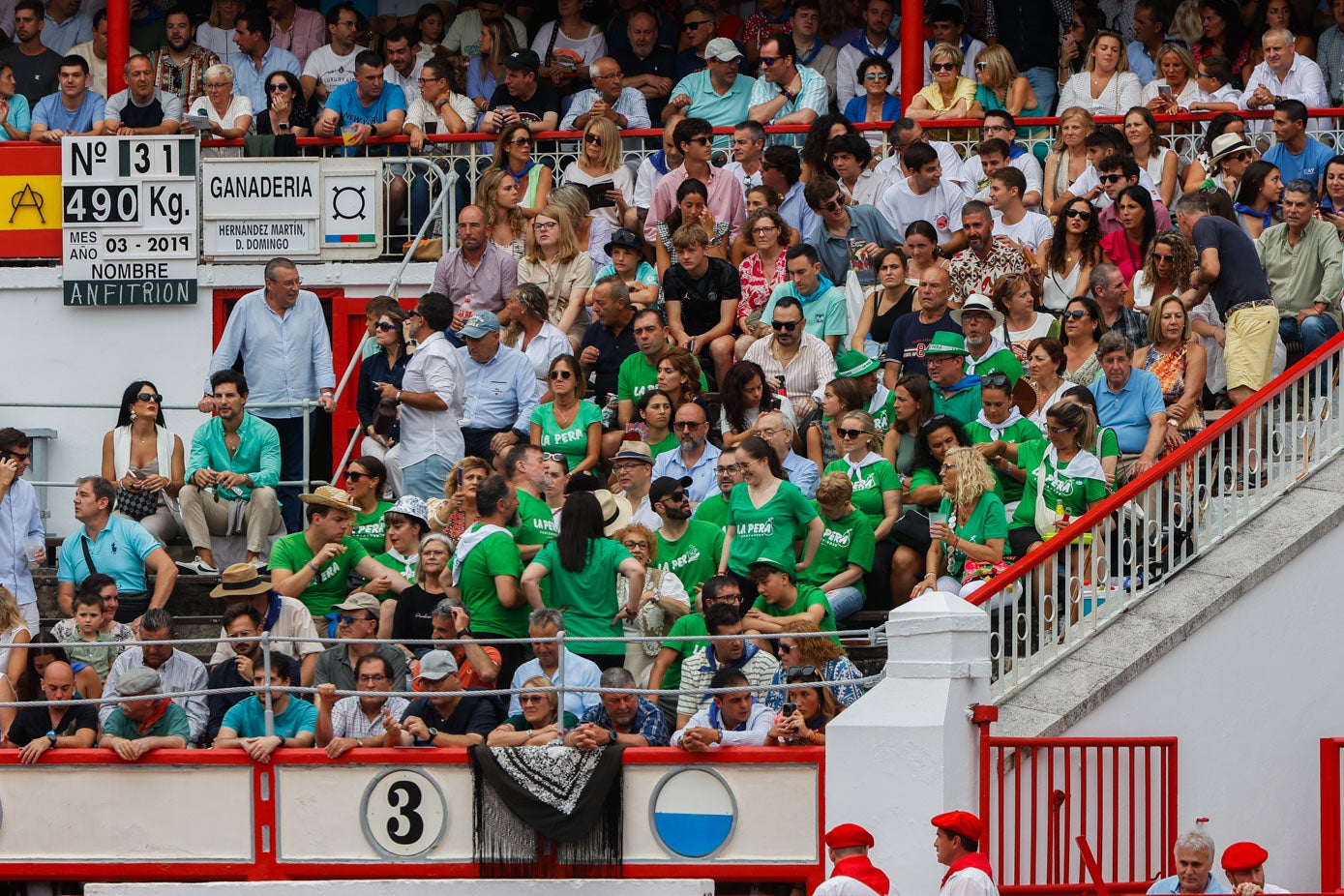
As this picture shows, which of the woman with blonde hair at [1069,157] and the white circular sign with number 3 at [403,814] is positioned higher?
the woman with blonde hair at [1069,157]

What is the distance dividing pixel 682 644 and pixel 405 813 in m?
1.83

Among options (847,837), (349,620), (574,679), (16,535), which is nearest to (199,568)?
(16,535)

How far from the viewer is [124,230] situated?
20750 mm

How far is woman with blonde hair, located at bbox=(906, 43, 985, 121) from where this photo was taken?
2031 centimetres

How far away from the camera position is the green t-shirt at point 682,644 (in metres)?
14.2

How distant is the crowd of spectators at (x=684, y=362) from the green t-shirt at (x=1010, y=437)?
1.1 inches

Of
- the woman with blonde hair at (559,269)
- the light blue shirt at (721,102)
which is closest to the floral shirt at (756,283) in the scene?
the woman with blonde hair at (559,269)

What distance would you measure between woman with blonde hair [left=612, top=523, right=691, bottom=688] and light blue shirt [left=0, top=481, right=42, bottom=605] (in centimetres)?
437

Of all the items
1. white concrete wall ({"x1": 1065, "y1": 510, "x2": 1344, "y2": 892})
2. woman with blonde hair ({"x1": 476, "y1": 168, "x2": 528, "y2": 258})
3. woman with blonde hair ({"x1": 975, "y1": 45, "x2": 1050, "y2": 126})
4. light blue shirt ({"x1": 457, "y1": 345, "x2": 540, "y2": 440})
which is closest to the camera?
white concrete wall ({"x1": 1065, "y1": 510, "x2": 1344, "y2": 892})

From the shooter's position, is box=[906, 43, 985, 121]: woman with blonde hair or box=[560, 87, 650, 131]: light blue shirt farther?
box=[560, 87, 650, 131]: light blue shirt

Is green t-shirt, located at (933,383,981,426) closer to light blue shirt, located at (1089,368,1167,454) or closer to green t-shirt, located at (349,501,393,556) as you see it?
light blue shirt, located at (1089,368,1167,454)

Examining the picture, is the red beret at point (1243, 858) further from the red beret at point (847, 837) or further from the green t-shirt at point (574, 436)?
the green t-shirt at point (574, 436)

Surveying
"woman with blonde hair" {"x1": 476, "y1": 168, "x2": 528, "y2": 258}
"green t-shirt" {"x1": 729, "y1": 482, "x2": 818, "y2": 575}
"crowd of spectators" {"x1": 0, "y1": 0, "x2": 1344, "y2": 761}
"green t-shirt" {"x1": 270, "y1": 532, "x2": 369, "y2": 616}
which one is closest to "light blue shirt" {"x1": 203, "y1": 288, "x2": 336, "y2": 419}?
"crowd of spectators" {"x1": 0, "y1": 0, "x2": 1344, "y2": 761}

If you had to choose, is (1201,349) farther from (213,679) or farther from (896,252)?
(213,679)
